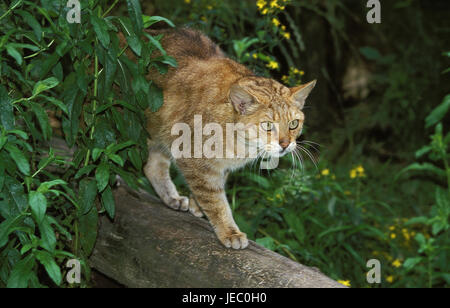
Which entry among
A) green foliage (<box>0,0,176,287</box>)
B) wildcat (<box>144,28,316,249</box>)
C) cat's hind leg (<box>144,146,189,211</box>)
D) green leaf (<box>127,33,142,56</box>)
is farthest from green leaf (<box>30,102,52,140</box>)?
cat's hind leg (<box>144,146,189,211</box>)

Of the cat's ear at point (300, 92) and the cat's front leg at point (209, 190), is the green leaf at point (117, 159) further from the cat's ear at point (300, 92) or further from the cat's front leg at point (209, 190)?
the cat's ear at point (300, 92)

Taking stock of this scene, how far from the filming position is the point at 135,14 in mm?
2768

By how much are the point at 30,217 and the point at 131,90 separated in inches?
37.0

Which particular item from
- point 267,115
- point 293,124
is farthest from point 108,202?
point 293,124

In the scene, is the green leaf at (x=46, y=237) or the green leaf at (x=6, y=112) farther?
the green leaf at (x=6, y=112)

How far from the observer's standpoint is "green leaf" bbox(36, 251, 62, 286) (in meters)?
2.37

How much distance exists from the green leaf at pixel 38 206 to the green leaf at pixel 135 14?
98 centimetres

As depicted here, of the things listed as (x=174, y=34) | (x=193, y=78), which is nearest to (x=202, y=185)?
(x=193, y=78)

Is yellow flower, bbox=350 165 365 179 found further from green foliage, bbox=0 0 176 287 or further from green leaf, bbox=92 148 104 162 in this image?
green leaf, bbox=92 148 104 162

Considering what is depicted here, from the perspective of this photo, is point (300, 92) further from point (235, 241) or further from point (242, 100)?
point (235, 241)

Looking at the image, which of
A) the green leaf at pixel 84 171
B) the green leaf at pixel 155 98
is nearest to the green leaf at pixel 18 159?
the green leaf at pixel 84 171

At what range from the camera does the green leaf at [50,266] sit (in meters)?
2.37

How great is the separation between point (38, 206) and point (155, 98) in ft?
3.48

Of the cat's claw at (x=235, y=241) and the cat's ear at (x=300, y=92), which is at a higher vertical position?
the cat's ear at (x=300, y=92)
